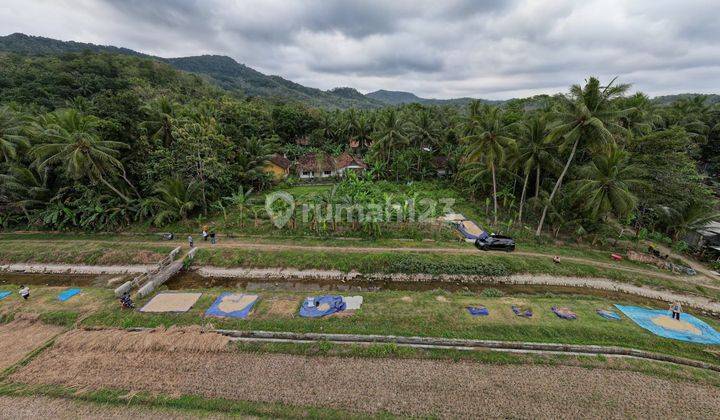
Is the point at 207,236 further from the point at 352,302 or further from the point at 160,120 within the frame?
the point at 352,302

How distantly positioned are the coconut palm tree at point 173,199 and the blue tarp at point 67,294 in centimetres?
855

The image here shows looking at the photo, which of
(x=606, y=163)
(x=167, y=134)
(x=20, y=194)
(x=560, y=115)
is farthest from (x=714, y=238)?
(x=20, y=194)

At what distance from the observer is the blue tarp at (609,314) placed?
14.7 meters

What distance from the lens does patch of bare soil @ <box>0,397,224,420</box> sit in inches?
376

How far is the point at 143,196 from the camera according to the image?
90.2 ft

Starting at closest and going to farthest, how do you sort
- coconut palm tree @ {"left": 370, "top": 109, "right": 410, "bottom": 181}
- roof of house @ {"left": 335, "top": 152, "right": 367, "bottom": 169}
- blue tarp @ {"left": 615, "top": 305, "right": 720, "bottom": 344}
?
blue tarp @ {"left": 615, "top": 305, "right": 720, "bottom": 344}, coconut palm tree @ {"left": 370, "top": 109, "right": 410, "bottom": 181}, roof of house @ {"left": 335, "top": 152, "right": 367, "bottom": 169}

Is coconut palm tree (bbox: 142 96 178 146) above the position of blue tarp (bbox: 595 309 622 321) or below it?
above

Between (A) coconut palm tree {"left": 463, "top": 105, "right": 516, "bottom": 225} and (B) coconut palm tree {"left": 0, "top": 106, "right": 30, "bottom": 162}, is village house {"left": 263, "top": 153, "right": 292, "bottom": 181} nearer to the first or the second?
(B) coconut palm tree {"left": 0, "top": 106, "right": 30, "bottom": 162}

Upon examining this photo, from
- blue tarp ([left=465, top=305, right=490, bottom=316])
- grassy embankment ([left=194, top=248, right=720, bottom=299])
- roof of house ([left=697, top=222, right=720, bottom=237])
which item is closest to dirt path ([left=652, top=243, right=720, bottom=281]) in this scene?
roof of house ([left=697, top=222, right=720, bottom=237])

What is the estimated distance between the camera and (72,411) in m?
9.71

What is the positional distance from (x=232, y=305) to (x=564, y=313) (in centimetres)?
1777

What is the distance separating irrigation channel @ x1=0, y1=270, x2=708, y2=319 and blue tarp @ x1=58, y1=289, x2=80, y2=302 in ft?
5.20

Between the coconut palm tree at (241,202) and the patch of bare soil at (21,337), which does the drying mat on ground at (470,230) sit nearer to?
the coconut palm tree at (241,202)

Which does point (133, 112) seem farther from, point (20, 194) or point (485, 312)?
point (485, 312)
